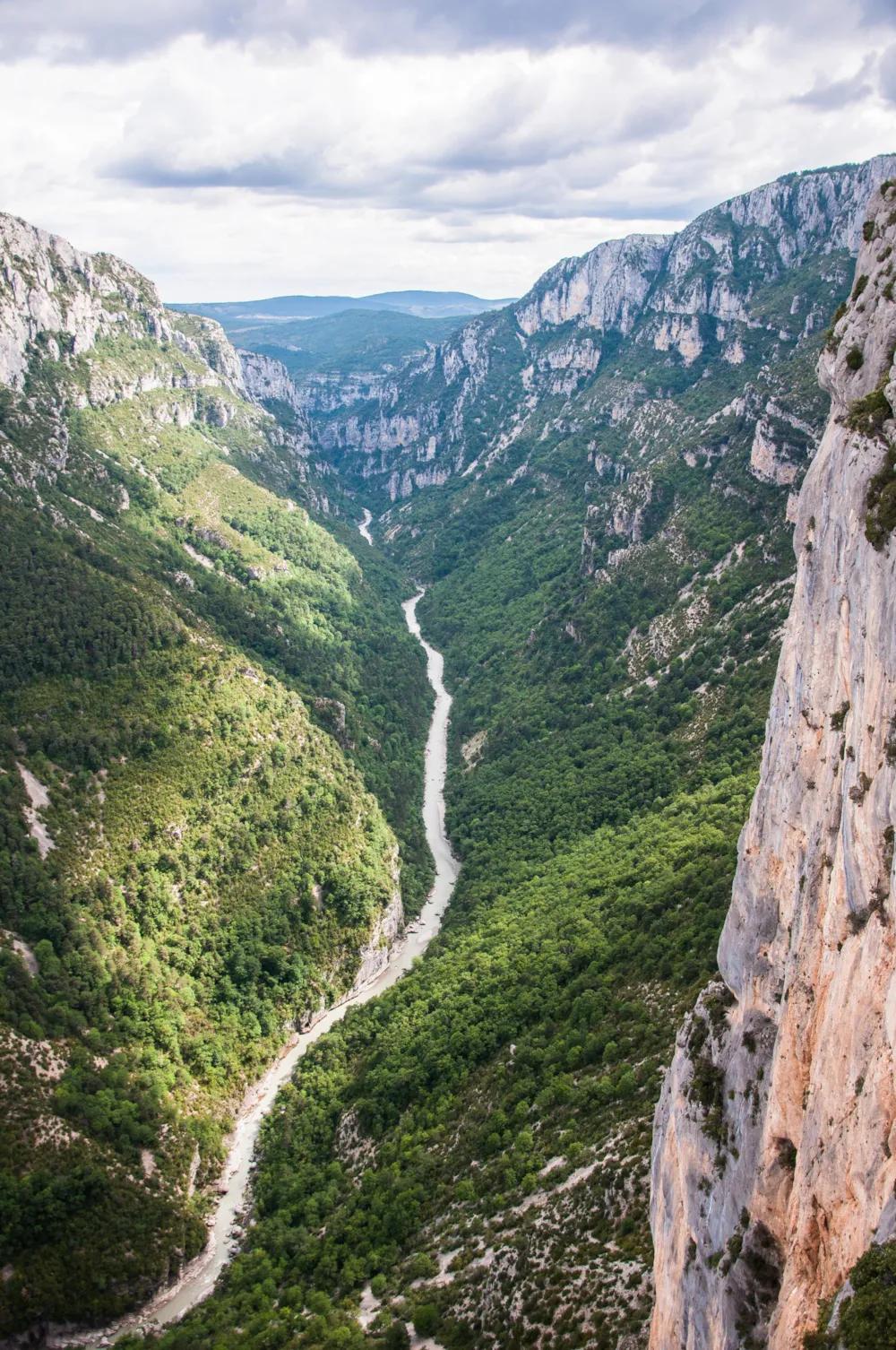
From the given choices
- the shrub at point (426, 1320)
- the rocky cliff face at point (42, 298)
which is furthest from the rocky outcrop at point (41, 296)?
the shrub at point (426, 1320)

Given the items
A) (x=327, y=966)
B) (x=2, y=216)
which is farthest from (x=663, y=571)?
(x=2, y=216)

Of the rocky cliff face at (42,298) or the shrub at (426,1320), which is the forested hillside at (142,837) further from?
the shrub at (426,1320)

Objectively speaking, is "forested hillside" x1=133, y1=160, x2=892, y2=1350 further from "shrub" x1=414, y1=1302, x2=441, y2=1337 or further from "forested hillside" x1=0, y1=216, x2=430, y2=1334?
"forested hillside" x1=0, y1=216, x2=430, y2=1334

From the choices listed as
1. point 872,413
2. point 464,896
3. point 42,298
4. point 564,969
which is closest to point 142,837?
point 464,896

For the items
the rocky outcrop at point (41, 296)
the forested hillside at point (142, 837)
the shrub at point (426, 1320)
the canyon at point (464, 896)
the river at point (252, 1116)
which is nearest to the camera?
the canyon at point (464, 896)

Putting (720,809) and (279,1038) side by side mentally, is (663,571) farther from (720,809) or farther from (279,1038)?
(279,1038)

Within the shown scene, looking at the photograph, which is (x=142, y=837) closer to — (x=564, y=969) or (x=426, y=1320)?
(x=564, y=969)
